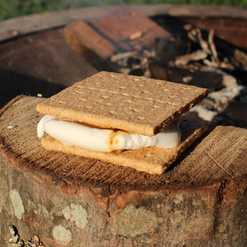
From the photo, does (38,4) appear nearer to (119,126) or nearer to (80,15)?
(80,15)

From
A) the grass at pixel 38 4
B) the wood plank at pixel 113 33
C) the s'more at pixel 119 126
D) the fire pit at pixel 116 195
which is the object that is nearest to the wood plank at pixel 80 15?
the wood plank at pixel 113 33

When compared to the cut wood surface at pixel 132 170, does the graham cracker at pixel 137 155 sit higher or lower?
higher

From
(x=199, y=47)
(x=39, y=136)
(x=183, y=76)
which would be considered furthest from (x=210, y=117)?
(x=39, y=136)

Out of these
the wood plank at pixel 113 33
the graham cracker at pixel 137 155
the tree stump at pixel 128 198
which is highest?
the graham cracker at pixel 137 155

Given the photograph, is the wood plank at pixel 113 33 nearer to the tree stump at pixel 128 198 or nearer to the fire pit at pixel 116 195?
the fire pit at pixel 116 195

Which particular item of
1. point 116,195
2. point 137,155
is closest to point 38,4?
point 137,155

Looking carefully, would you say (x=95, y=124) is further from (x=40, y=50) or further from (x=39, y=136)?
(x=40, y=50)
